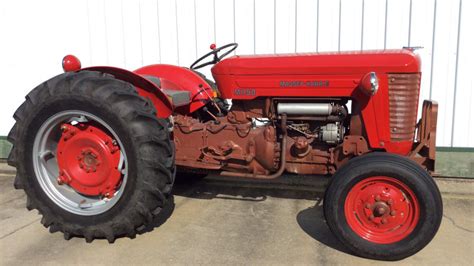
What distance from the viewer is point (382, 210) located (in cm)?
263

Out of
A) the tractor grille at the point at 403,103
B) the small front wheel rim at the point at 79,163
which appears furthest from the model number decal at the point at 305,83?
the small front wheel rim at the point at 79,163

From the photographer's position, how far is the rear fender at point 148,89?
10.1 ft

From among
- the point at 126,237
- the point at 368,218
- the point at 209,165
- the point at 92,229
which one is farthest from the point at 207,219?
the point at 368,218

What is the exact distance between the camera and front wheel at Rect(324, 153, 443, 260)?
254 cm

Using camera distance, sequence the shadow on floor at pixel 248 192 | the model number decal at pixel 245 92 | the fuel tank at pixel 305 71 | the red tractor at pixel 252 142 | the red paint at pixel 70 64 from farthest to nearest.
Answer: the shadow on floor at pixel 248 192 < the model number decal at pixel 245 92 < the red paint at pixel 70 64 < the fuel tank at pixel 305 71 < the red tractor at pixel 252 142

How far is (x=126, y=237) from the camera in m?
3.02

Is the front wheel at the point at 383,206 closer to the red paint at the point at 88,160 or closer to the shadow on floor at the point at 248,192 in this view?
the shadow on floor at the point at 248,192

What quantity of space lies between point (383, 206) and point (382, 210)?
0.03m

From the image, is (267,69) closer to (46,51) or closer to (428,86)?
(428,86)

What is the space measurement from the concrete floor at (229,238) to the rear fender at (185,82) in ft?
3.06

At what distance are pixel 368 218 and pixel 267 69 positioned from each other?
1305 millimetres

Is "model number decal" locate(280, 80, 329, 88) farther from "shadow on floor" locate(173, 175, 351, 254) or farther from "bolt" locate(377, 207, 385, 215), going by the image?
"shadow on floor" locate(173, 175, 351, 254)

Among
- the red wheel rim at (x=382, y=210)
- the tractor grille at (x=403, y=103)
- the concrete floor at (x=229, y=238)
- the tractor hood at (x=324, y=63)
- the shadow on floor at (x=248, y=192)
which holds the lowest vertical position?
the shadow on floor at (x=248, y=192)

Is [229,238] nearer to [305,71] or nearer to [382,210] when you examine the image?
[382,210]
